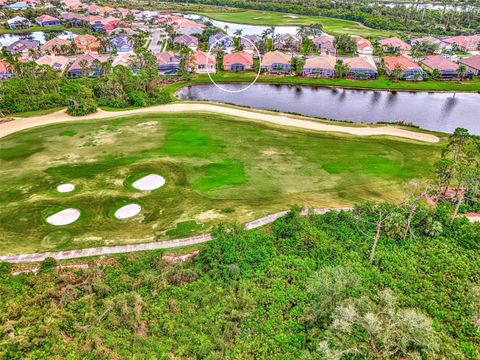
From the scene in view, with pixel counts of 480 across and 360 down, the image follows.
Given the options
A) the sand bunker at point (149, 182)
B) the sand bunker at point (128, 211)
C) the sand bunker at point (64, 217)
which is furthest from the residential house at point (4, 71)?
the sand bunker at point (128, 211)

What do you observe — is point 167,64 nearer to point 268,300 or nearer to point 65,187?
point 65,187

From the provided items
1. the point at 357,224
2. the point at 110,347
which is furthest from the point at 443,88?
the point at 110,347

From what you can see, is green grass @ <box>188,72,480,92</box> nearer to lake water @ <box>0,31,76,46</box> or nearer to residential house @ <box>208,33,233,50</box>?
residential house @ <box>208,33,233,50</box>

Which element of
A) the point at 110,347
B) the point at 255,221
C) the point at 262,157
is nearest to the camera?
the point at 110,347

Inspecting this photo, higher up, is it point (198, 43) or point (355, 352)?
point (198, 43)

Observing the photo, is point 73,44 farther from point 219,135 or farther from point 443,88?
point 443,88

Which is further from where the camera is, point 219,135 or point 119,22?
point 119,22

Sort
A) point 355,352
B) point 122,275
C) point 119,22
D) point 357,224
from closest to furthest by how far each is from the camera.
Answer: point 355,352 < point 122,275 < point 357,224 < point 119,22

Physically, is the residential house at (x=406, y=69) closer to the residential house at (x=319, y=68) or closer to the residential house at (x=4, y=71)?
the residential house at (x=319, y=68)
